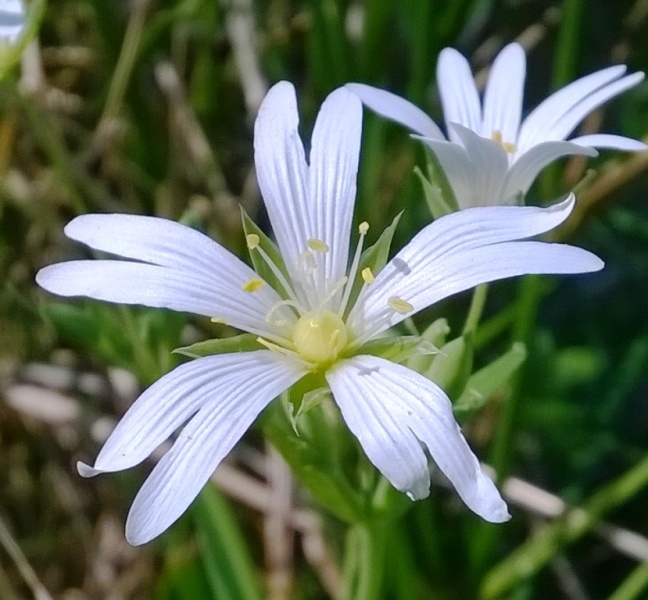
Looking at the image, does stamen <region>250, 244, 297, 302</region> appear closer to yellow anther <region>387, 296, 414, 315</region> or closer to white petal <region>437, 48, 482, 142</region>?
yellow anther <region>387, 296, 414, 315</region>

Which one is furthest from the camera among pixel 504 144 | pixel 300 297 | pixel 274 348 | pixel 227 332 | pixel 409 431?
pixel 227 332

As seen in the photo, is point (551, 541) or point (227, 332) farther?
point (227, 332)

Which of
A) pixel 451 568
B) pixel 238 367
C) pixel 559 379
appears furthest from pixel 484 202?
pixel 451 568

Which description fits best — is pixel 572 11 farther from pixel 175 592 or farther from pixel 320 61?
pixel 175 592

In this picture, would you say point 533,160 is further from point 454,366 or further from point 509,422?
point 509,422

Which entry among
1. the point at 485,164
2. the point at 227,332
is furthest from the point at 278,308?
the point at 227,332

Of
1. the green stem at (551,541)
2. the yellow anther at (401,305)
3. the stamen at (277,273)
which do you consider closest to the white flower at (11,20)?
the stamen at (277,273)
